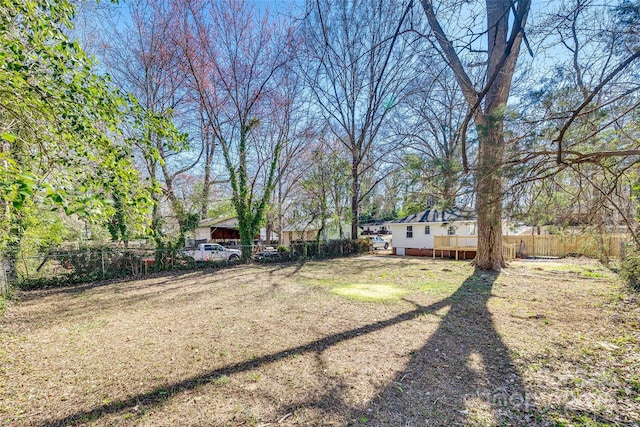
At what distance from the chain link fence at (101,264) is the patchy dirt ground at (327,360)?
7.93ft

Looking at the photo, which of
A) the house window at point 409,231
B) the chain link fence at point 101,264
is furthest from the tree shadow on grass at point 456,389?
the house window at point 409,231

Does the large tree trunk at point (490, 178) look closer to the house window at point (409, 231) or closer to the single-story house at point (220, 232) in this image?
the house window at point (409, 231)

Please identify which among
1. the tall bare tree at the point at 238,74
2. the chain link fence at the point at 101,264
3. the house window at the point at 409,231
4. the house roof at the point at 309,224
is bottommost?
the chain link fence at the point at 101,264

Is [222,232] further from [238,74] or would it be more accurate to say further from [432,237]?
[432,237]

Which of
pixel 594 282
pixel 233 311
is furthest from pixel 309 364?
pixel 594 282

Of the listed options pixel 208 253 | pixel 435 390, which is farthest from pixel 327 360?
pixel 208 253

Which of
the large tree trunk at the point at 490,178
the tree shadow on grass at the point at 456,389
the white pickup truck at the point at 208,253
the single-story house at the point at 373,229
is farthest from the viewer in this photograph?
the single-story house at the point at 373,229

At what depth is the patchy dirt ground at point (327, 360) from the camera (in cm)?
239

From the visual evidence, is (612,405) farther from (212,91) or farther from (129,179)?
(212,91)

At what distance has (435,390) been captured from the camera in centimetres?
270

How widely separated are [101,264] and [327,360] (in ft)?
31.9

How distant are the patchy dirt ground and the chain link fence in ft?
7.93

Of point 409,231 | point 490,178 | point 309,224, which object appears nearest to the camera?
point 490,178

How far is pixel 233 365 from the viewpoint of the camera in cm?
325
